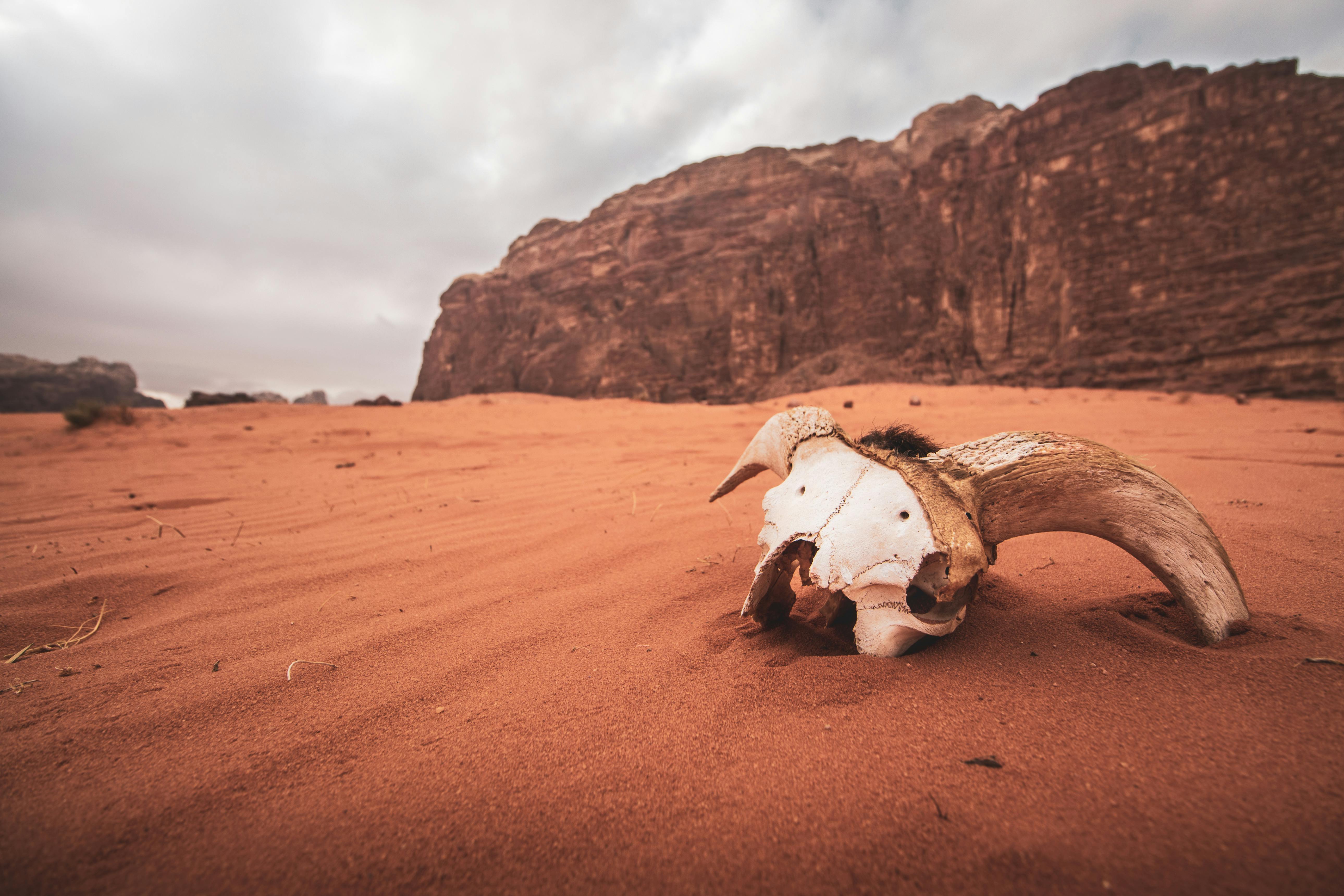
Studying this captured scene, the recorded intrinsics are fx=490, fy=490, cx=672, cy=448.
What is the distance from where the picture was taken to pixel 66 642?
1628 mm

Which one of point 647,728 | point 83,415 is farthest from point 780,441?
point 83,415

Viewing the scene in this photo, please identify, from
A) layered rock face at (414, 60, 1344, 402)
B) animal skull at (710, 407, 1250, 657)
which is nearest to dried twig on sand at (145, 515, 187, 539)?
animal skull at (710, 407, 1250, 657)

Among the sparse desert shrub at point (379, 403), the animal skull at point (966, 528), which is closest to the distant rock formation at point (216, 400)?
the sparse desert shrub at point (379, 403)

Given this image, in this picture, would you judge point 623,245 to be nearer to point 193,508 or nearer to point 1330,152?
point 1330,152

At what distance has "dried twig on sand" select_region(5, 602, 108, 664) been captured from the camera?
1549 millimetres

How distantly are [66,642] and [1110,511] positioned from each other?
321 cm

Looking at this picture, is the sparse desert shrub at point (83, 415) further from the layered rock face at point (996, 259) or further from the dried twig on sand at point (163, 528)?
the layered rock face at point (996, 259)

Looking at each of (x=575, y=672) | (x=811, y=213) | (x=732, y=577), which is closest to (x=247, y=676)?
(x=575, y=672)

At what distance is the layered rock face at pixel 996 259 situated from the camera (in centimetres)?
1195

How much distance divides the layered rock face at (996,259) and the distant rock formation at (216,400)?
53.3 feet

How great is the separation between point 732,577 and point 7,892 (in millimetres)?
1841

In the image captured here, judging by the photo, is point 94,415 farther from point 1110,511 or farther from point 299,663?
point 1110,511

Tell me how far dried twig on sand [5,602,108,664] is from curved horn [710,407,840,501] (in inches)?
88.0

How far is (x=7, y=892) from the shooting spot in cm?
75
